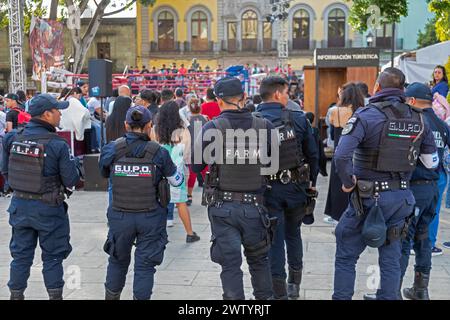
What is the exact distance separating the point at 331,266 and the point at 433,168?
1.66 meters

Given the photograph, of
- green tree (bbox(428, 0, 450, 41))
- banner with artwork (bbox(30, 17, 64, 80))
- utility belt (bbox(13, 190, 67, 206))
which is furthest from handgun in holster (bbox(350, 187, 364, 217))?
banner with artwork (bbox(30, 17, 64, 80))

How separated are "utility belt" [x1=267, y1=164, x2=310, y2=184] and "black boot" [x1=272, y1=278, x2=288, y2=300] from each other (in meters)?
0.84

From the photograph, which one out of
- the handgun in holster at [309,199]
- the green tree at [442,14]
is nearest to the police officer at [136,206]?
the handgun in holster at [309,199]

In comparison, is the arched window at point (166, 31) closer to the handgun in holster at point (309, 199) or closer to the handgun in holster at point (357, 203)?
the handgun in holster at point (309, 199)

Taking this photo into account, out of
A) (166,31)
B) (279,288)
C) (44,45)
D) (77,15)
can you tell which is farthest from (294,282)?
(166,31)

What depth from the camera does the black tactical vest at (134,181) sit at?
14.1 ft

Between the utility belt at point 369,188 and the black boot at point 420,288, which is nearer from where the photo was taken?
the utility belt at point 369,188

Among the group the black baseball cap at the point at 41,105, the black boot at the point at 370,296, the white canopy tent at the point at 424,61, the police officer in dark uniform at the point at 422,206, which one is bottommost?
the black boot at the point at 370,296

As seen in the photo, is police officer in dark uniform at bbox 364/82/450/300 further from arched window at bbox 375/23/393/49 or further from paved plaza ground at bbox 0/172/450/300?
arched window at bbox 375/23/393/49

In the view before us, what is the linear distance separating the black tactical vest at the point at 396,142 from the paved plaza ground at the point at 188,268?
141 cm

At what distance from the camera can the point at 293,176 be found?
4.60 metres

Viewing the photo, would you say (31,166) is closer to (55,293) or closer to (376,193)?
(55,293)

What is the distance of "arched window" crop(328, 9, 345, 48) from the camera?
39438 millimetres
